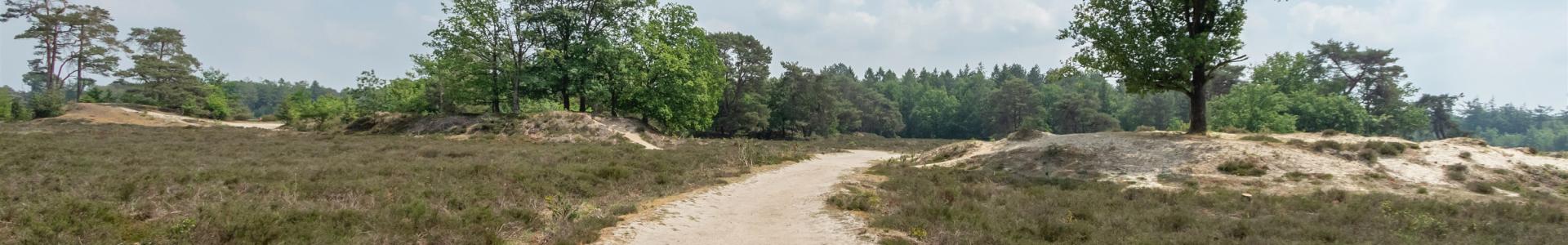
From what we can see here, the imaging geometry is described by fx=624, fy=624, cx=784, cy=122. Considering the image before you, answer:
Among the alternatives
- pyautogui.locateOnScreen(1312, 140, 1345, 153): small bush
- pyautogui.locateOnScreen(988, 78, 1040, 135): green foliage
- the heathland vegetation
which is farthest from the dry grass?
pyautogui.locateOnScreen(988, 78, 1040, 135): green foliage

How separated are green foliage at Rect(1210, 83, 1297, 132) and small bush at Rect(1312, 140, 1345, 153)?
84.2 ft

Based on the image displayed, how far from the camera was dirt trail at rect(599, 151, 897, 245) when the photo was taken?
927 centimetres

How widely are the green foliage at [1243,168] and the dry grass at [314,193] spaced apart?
14.5 m

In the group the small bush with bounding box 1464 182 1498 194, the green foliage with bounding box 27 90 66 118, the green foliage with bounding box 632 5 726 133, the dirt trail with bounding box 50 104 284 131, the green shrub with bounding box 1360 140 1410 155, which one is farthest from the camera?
the green foliage with bounding box 27 90 66 118

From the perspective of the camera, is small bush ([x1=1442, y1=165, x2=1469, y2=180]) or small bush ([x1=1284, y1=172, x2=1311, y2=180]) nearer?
small bush ([x1=1442, y1=165, x2=1469, y2=180])

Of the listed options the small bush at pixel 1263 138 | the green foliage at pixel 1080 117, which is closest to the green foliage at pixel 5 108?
the small bush at pixel 1263 138

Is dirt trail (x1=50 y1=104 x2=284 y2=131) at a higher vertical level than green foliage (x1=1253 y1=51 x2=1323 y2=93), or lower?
lower

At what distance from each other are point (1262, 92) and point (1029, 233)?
48320 mm

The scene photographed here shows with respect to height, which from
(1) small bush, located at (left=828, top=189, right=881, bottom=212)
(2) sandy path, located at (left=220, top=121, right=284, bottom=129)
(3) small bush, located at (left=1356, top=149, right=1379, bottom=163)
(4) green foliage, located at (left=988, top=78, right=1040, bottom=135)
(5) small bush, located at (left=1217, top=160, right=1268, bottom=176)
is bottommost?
(1) small bush, located at (left=828, top=189, right=881, bottom=212)

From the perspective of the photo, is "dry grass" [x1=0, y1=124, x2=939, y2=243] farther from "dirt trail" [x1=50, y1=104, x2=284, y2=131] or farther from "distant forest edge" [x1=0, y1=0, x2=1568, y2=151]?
"dirt trail" [x1=50, y1=104, x2=284, y2=131]

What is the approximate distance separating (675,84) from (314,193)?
99.5ft

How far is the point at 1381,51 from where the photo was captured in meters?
55.5

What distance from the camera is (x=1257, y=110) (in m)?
44.9

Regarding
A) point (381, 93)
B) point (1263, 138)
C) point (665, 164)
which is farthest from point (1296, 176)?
point (381, 93)
